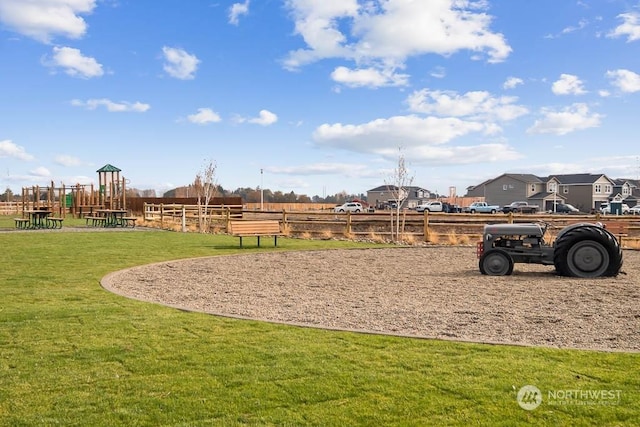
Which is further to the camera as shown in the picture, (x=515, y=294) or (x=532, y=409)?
(x=515, y=294)

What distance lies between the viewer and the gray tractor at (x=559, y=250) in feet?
39.2

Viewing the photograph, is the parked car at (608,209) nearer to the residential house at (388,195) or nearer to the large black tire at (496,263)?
the residential house at (388,195)

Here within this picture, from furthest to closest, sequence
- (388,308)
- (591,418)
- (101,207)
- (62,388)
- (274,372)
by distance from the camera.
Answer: (101,207) < (388,308) < (274,372) < (62,388) < (591,418)

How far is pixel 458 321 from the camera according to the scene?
24.4 ft

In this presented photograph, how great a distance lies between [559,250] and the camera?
12.2 m

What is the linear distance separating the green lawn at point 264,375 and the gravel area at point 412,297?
0.83m

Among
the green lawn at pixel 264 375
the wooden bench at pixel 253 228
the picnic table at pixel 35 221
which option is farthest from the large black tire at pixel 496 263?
the picnic table at pixel 35 221

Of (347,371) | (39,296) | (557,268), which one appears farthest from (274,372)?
(557,268)

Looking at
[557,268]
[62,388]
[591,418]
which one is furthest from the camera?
[557,268]

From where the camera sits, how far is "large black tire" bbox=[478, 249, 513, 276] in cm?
1237

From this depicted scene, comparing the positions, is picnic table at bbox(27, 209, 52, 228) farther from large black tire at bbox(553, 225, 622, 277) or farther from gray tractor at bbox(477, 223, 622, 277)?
large black tire at bbox(553, 225, 622, 277)

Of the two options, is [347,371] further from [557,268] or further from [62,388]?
[557,268]

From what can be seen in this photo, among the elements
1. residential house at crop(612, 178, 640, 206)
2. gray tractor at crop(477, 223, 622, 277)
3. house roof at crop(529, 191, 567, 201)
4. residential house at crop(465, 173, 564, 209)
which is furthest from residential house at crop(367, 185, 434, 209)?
gray tractor at crop(477, 223, 622, 277)

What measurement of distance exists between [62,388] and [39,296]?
4.85 meters
